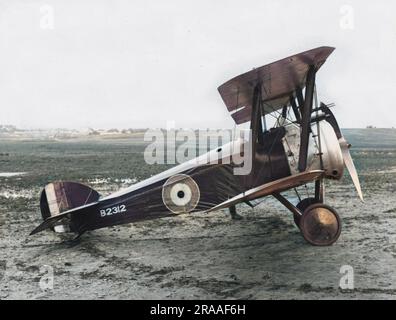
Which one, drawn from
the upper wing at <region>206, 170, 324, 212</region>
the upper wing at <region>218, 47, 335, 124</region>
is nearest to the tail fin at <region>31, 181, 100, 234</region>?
the upper wing at <region>206, 170, 324, 212</region>

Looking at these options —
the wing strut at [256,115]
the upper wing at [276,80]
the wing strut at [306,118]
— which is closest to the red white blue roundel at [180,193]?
the wing strut at [256,115]

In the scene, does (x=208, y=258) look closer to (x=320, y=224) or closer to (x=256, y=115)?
(x=320, y=224)

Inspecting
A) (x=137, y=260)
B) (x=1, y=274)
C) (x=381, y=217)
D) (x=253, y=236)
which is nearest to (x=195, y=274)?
(x=137, y=260)

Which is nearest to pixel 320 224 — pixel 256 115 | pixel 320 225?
pixel 320 225

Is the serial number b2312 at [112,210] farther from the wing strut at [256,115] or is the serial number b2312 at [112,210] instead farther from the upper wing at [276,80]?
the upper wing at [276,80]

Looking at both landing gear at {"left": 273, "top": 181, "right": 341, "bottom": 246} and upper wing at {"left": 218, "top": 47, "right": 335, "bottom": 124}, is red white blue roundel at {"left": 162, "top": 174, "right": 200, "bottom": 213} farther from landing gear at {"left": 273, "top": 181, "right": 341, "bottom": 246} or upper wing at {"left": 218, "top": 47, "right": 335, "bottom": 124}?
landing gear at {"left": 273, "top": 181, "right": 341, "bottom": 246}
